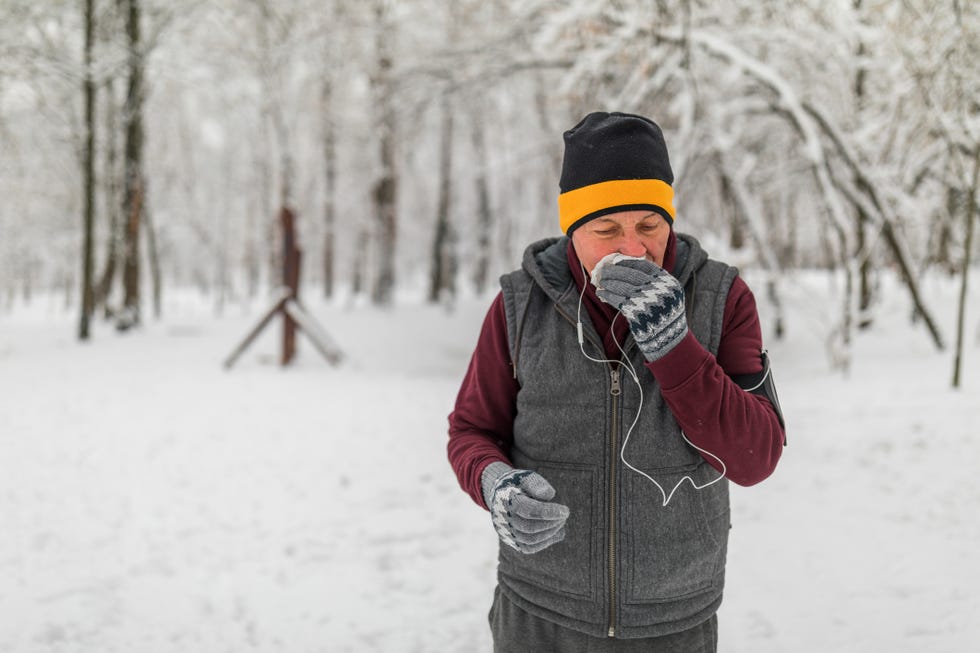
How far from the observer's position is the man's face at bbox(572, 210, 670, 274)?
57.4 inches

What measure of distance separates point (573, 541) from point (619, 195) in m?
0.76

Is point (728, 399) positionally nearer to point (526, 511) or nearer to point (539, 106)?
point (526, 511)

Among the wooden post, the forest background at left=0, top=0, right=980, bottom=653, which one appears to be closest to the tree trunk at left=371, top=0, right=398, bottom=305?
the forest background at left=0, top=0, right=980, bottom=653

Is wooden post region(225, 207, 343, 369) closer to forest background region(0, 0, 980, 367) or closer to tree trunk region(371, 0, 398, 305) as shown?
forest background region(0, 0, 980, 367)

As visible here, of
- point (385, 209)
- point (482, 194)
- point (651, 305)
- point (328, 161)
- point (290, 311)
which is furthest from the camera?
point (328, 161)

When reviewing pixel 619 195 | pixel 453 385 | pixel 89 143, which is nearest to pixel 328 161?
pixel 89 143

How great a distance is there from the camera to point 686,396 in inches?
50.4

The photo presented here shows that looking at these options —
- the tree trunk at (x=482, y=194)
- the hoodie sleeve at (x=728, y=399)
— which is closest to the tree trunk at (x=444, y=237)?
the tree trunk at (x=482, y=194)

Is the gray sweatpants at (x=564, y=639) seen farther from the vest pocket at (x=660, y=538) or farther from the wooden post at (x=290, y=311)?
the wooden post at (x=290, y=311)

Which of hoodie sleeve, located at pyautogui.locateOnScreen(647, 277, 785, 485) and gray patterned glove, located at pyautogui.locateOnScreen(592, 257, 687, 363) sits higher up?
gray patterned glove, located at pyautogui.locateOnScreen(592, 257, 687, 363)

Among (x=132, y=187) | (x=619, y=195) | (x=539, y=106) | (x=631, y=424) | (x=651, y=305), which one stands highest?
(x=539, y=106)

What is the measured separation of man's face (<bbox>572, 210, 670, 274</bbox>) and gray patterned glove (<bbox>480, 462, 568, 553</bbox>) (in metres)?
0.48

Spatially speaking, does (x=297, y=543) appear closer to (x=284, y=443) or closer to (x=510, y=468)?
(x=284, y=443)

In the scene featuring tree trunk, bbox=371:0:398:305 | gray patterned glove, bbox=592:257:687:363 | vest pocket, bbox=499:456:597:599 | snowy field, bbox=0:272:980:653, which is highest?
tree trunk, bbox=371:0:398:305
